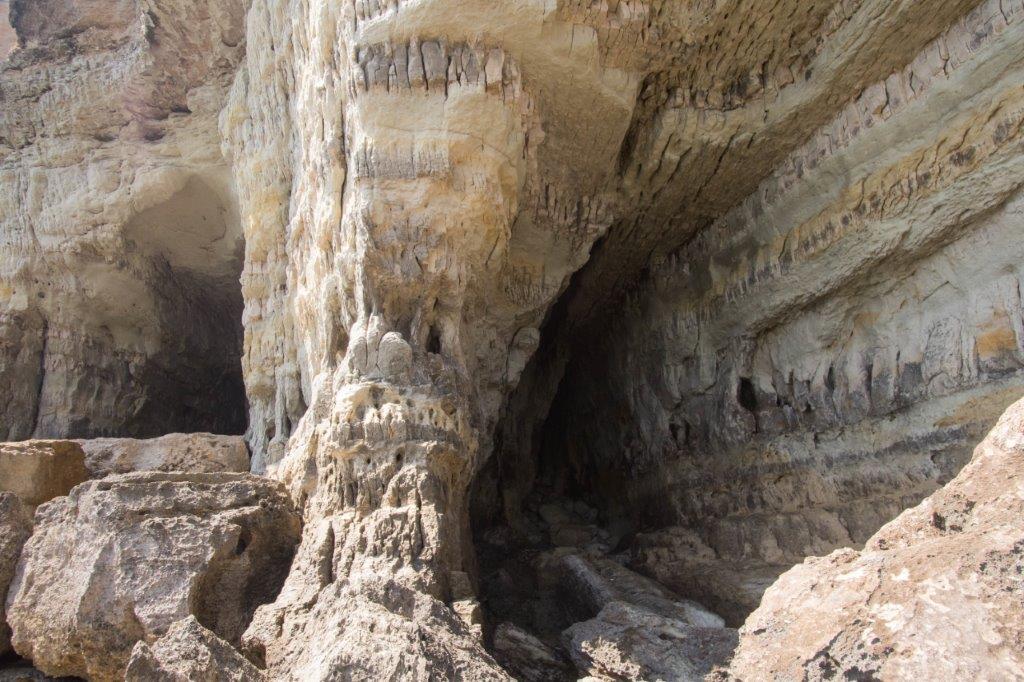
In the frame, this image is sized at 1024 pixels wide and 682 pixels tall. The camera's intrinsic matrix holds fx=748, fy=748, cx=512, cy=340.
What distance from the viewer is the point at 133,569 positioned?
13.6 ft

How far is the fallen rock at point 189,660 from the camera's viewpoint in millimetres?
3289

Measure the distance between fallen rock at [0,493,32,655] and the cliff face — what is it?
5.29 feet

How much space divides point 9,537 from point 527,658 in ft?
10.6

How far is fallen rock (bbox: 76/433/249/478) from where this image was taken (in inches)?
265

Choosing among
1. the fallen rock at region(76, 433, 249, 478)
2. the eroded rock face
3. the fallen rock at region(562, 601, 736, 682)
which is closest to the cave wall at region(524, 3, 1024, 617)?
the eroded rock face

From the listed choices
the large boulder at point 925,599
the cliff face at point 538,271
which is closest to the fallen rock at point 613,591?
the cliff face at point 538,271

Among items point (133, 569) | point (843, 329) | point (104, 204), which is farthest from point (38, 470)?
point (843, 329)

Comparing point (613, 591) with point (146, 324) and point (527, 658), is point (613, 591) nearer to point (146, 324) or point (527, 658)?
point (527, 658)

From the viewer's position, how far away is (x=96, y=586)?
4.12 metres

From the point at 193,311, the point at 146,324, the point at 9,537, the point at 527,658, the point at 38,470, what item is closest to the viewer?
the point at 527,658

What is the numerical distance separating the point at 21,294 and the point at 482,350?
6287mm

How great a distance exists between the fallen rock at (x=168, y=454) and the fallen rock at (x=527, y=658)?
3643 millimetres

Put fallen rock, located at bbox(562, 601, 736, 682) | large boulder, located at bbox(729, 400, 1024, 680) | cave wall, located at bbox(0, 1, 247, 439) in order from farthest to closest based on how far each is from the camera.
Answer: cave wall, located at bbox(0, 1, 247, 439)
fallen rock, located at bbox(562, 601, 736, 682)
large boulder, located at bbox(729, 400, 1024, 680)

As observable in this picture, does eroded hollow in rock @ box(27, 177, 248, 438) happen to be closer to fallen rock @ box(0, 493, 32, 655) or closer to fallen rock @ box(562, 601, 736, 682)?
fallen rock @ box(0, 493, 32, 655)
